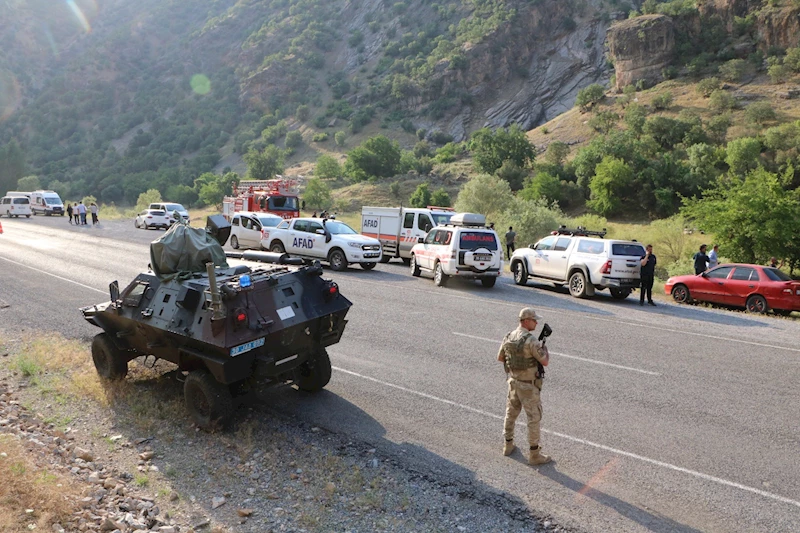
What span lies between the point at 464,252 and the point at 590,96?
76.0 metres

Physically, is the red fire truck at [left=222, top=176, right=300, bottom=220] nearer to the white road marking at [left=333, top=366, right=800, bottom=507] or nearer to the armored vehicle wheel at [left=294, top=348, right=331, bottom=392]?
A: the armored vehicle wheel at [left=294, top=348, right=331, bottom=392]

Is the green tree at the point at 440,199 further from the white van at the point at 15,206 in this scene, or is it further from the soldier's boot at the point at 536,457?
the soldier's boot at the point at 536,457

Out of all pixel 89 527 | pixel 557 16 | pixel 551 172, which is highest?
pixel 557 16

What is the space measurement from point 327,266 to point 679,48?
286 ft

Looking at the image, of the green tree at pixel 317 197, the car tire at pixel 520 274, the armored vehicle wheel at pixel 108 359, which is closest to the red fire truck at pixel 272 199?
the car tire at pixel 520 274

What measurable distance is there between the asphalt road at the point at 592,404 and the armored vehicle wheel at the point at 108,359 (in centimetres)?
215

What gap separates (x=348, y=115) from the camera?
114938 mm

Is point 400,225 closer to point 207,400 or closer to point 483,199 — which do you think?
point 207,400

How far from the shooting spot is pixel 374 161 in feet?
276

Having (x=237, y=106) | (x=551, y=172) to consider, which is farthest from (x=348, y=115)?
(x=551, y=172)

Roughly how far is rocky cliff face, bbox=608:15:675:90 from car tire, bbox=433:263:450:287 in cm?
8145

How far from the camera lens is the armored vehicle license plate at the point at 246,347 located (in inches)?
269

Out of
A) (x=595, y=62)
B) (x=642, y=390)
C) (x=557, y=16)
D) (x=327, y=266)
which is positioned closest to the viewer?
(x=642, y=390)

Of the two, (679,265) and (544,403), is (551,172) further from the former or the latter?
(544,403)
